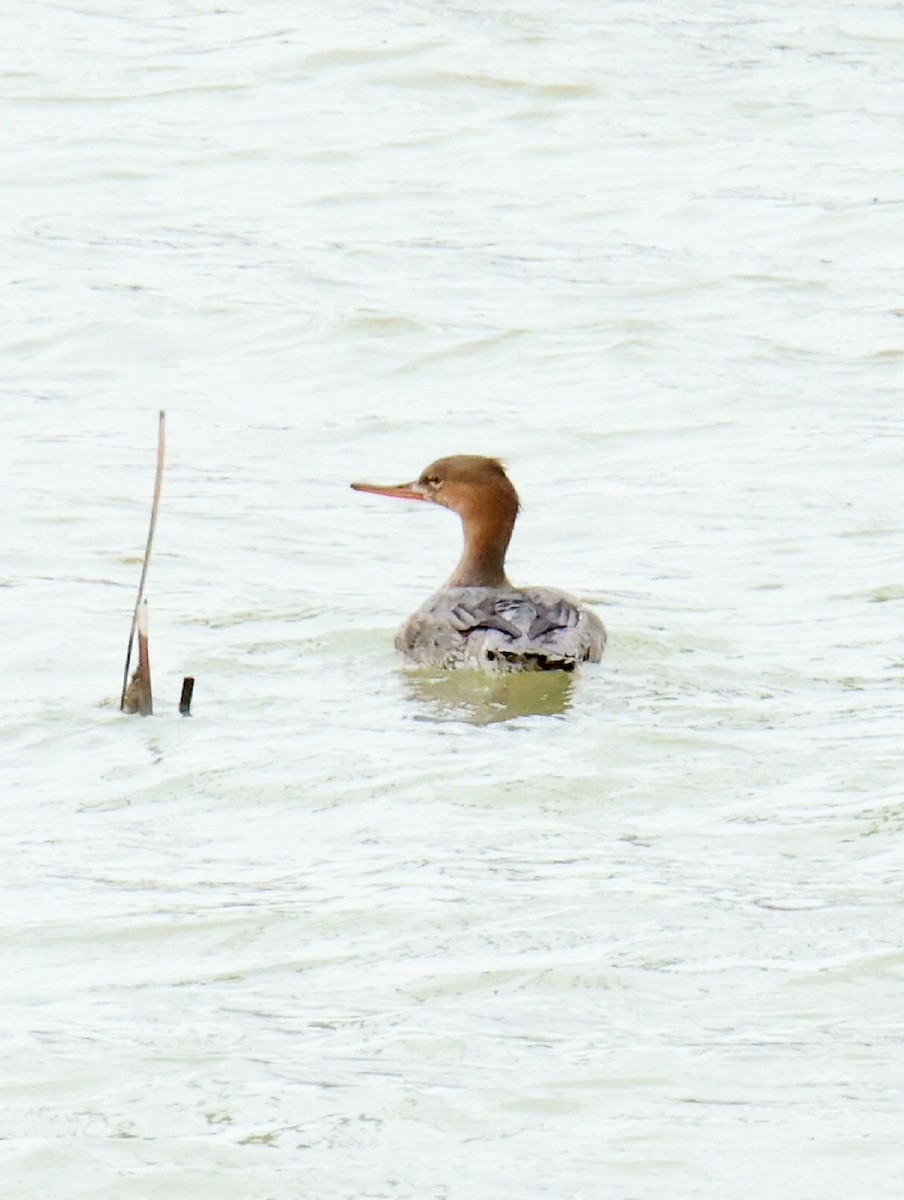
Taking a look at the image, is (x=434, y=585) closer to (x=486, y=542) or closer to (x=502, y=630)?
(x=486, y=542)

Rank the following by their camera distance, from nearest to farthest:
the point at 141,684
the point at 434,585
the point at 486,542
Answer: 1. the point at 141,684
2. the point at 486,542
3. the point at 434,585

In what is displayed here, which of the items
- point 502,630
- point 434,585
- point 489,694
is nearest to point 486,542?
point 434,585

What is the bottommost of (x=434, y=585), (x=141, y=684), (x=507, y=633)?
Result: (x=434, y=585)

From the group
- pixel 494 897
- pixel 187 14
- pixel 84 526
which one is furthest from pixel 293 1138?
pixel 187 14

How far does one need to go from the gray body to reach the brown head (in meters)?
0.57

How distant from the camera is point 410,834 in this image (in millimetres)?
6488

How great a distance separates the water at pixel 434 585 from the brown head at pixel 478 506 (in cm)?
36

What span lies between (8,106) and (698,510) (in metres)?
8.58

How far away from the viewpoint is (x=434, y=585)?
9.59 metres

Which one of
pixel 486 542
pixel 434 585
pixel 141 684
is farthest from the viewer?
pixel 434 585

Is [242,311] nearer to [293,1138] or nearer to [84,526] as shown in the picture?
[84,526]

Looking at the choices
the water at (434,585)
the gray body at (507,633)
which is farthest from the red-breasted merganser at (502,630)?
the water at (434,585)

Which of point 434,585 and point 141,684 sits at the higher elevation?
point 141,684

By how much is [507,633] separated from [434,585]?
4.27ft
